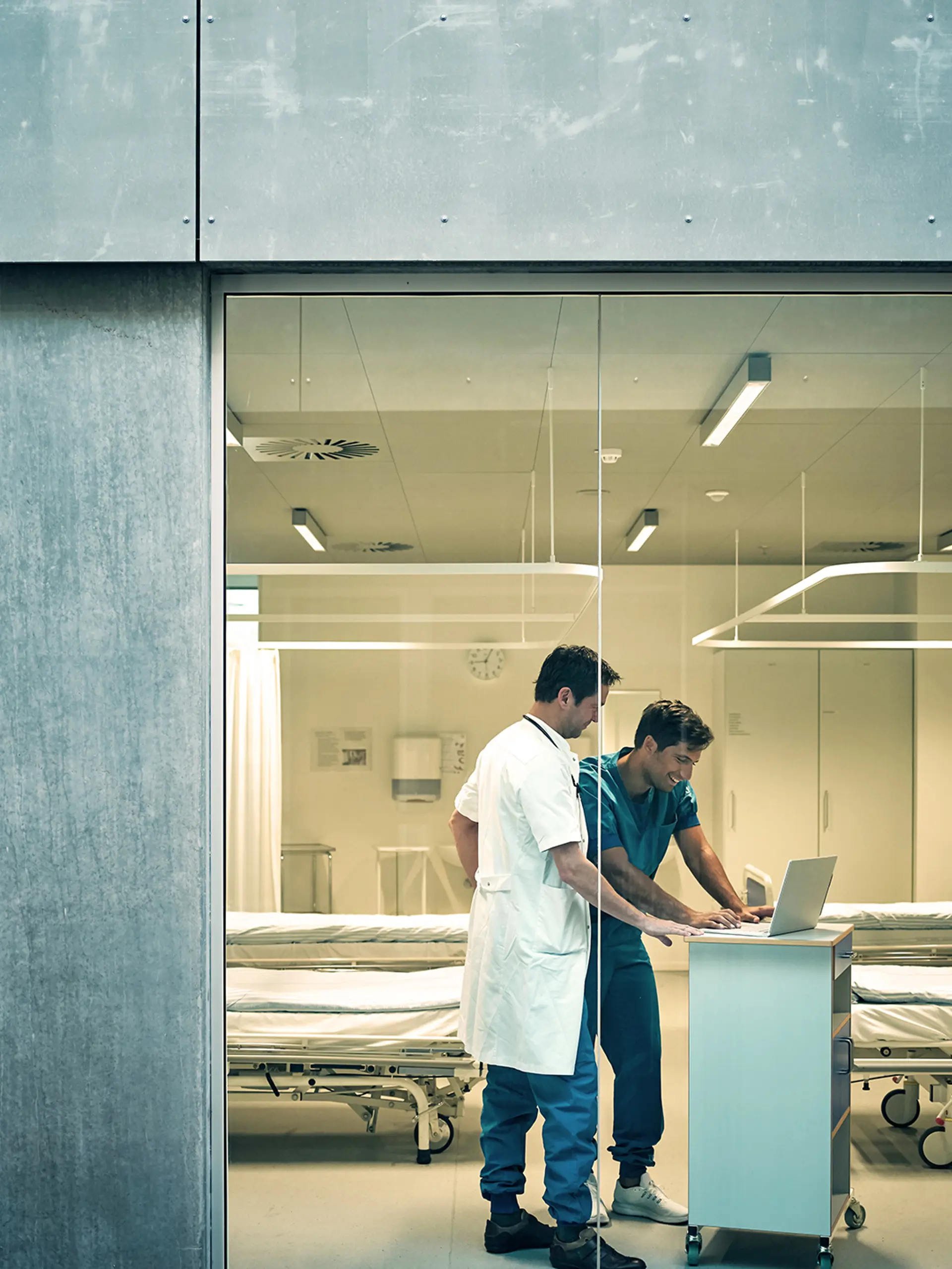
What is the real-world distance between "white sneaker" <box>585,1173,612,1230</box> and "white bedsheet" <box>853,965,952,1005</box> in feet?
2.69

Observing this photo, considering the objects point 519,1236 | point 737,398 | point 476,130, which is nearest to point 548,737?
point 737,398

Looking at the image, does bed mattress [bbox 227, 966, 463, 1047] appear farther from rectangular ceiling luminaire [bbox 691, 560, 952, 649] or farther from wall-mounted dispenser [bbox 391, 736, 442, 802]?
rectangular ceiling luminaire [bbox 691, 560, 952, 649]

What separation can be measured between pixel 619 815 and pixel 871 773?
647mm

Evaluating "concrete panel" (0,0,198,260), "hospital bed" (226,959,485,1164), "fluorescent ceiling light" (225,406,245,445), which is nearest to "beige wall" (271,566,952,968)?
"hospital bed" (226,959,485,1164)

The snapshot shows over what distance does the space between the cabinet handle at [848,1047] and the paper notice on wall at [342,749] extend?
1.38 meters

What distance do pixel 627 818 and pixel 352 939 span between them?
30.5 inches

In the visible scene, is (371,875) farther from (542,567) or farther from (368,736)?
(542,567)

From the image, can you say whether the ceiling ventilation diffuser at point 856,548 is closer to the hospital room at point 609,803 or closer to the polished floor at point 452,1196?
the hospital room at point 609,803

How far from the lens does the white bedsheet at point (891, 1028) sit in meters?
2.77

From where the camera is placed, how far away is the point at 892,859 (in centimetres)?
279

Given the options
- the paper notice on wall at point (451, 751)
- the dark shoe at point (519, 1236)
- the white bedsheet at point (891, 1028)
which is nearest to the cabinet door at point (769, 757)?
→ the white bedsheet at point (891, 1028)

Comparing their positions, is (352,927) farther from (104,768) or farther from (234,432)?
(234,432)

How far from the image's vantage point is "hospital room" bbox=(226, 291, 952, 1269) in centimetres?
277

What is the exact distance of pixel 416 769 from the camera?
281cm
